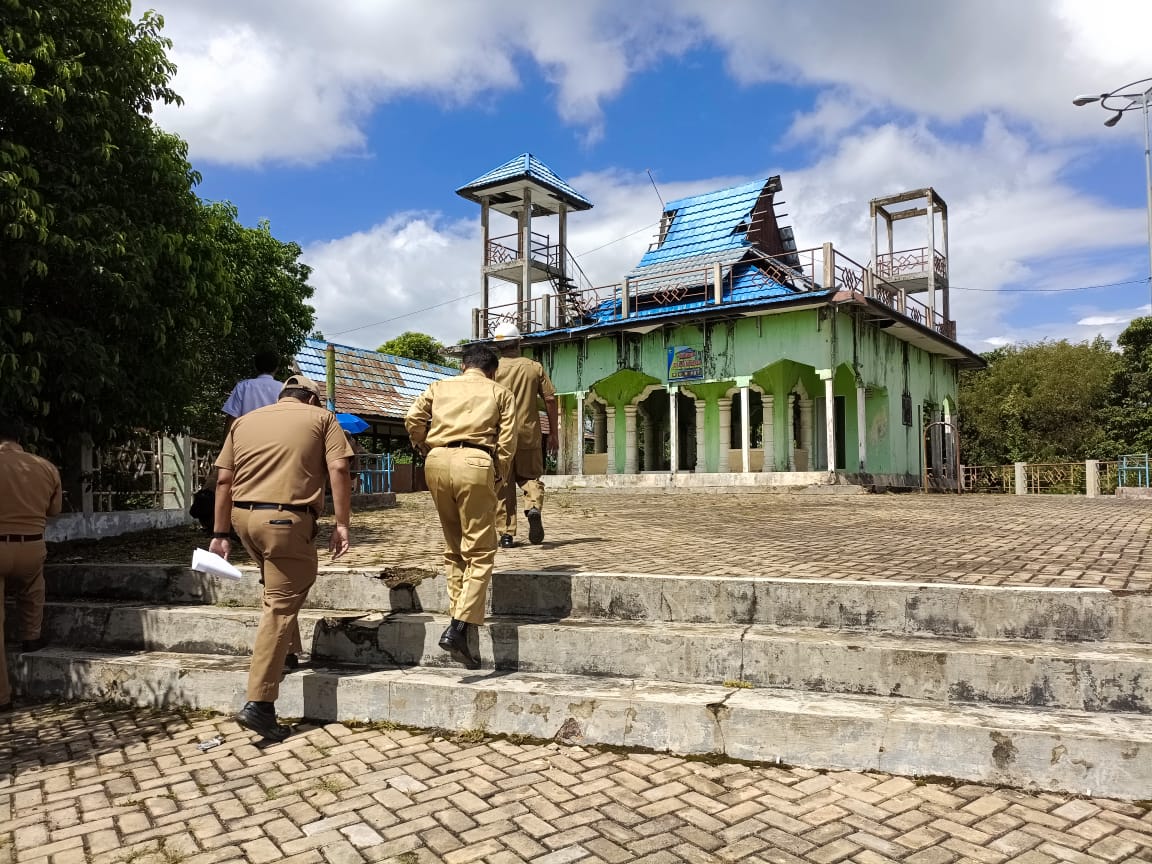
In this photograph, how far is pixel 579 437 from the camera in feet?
80.7

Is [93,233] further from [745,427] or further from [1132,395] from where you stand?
[1132,395]

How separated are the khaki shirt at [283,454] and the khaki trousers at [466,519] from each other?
21.1 inches

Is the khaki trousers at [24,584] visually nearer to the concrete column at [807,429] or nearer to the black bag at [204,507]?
the black bag at [204,507]

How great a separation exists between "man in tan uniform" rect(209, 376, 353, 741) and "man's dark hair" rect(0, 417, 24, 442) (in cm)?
209

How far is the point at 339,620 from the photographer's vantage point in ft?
16.2

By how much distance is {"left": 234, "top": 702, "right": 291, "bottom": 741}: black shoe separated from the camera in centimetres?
402

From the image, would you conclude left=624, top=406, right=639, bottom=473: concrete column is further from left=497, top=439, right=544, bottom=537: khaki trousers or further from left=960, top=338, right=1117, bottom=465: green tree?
left=497, top=439, right=544, bottom=537: khaki trousers

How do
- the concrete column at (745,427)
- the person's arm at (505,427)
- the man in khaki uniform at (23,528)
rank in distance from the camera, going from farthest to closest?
1. the concrete column at (745,427)
2. the man in khaki uniform at (23,528)
3. the person's arm at (505,427)

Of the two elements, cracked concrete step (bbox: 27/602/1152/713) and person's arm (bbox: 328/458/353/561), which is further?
person's arm (bbox: 328/458/353/561)

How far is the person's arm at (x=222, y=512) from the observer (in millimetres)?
4344

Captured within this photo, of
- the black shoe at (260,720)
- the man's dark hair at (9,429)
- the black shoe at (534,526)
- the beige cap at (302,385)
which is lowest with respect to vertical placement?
the black shoe at (260,720)

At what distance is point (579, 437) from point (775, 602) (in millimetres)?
20060

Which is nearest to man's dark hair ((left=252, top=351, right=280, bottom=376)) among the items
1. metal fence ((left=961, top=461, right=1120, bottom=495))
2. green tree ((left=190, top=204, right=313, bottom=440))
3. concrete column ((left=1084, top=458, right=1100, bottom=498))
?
green tree ((left=190, top=204, right=313, bottom=440))

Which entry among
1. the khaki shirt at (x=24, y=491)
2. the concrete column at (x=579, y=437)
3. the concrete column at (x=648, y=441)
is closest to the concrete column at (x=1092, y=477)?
the concrete column at (x=648, y=441)
